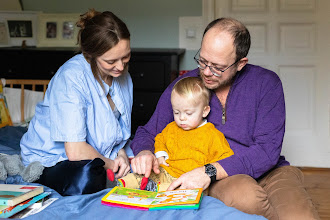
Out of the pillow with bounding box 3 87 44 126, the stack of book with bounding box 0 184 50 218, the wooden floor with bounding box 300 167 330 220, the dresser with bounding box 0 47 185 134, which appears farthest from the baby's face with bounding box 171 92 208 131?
the pillow with bounding box 3 87 44 126

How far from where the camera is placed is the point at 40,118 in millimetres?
2389

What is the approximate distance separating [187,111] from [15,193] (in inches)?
30.9

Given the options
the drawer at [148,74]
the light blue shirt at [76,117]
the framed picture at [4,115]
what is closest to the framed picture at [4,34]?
the framed picture at [4,115]

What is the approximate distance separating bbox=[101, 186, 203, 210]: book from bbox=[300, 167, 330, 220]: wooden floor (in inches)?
64.7

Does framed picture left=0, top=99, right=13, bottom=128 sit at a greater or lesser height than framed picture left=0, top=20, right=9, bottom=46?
lesser

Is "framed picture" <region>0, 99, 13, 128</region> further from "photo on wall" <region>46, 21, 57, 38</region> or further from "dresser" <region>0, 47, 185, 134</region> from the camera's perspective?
"photo on wall" <region>46, 21, 57, 38</region>

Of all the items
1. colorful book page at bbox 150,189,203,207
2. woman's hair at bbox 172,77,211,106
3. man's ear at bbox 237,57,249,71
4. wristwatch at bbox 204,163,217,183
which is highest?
man's ear at bbox 237,57,249,71

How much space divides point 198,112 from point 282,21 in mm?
2355

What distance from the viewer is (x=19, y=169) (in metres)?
2.21

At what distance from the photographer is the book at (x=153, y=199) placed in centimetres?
169

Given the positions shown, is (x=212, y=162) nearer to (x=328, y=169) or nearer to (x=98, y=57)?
(x=98, y=57)

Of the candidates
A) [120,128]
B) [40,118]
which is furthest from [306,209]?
[40,118]

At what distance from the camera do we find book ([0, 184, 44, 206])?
172cm

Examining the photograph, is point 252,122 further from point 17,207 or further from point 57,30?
point 57,30
